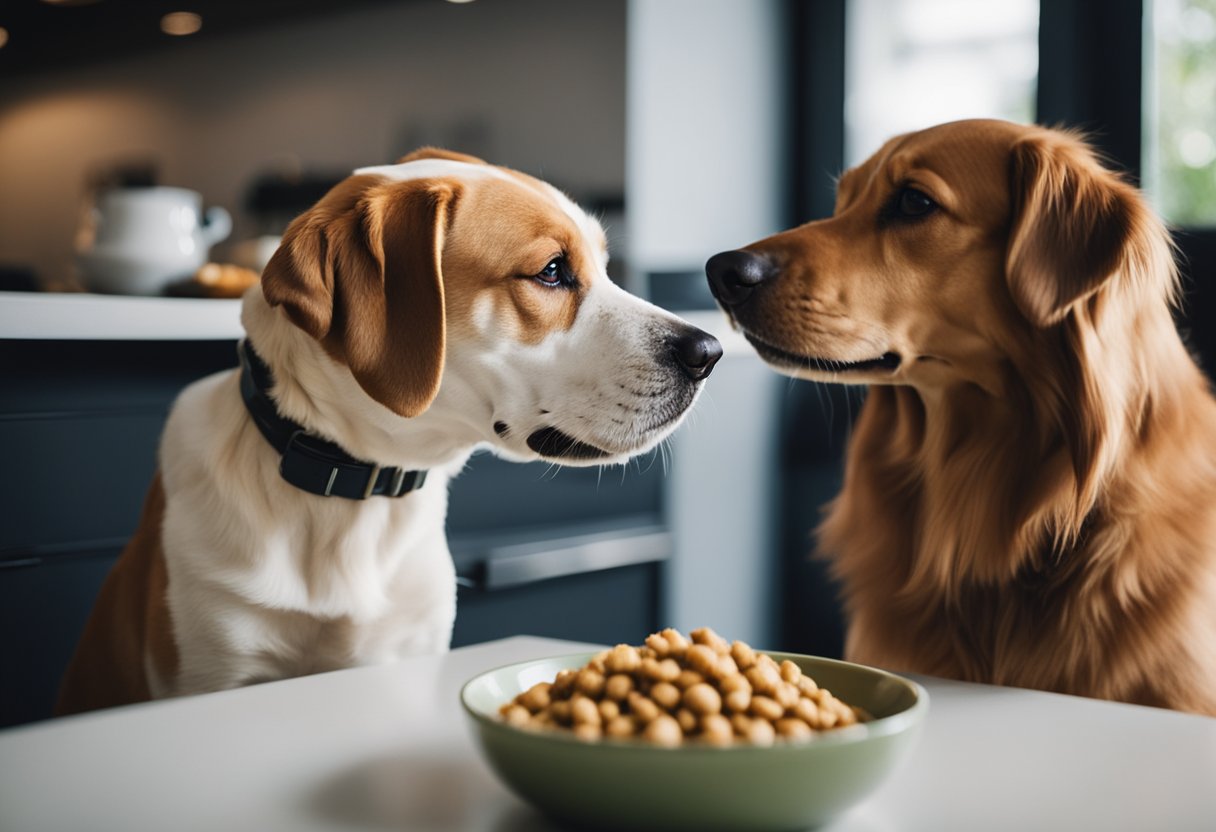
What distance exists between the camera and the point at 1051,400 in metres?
1.36

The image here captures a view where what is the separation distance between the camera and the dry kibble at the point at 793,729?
0.64 m

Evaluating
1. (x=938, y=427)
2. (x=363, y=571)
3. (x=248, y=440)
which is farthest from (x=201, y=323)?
(x=938, y=427)

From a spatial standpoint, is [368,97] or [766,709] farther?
[368,97]

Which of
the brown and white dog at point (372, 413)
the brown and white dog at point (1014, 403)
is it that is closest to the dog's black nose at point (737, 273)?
the brown and white dog at point (1014, 403)

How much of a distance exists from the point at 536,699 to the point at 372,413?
0.63m

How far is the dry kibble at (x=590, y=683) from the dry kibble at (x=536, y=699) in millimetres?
21

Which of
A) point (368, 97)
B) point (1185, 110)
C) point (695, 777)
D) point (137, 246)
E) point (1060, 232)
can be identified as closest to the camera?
point (695, 777)

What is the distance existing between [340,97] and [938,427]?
216cm

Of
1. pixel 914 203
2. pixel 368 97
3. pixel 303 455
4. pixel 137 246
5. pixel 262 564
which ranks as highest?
pixel 368 97

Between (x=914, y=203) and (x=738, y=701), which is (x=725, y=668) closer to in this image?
(x=738, y=701)

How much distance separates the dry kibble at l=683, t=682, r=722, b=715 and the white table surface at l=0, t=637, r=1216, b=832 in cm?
10

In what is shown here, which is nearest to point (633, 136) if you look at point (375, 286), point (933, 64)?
point (933, 64)

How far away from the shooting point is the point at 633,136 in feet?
9.68

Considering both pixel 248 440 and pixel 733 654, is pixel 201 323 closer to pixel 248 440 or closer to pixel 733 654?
pixel 248 440
